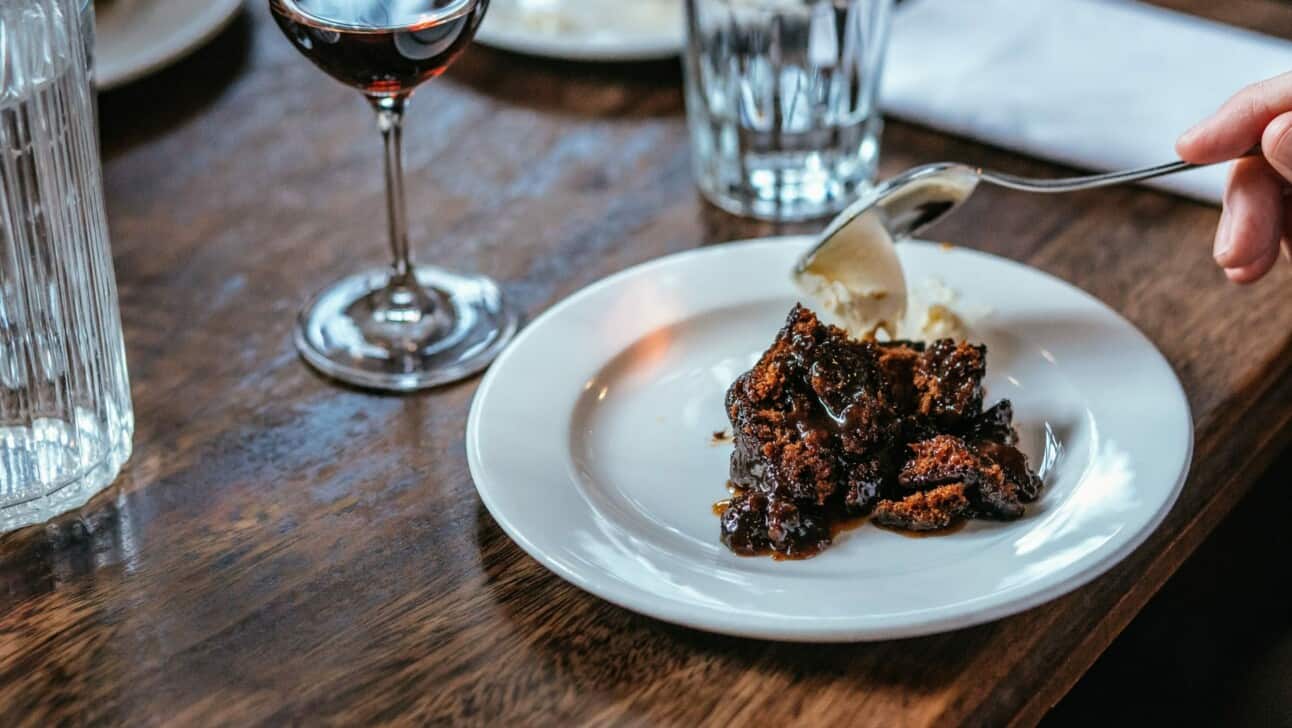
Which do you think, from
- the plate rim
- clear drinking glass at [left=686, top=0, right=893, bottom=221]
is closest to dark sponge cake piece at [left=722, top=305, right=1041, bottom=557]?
clear drinking glass at [left=686, top=0, right=893, bottom=221]

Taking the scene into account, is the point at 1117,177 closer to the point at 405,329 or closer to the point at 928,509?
the point at 928,509

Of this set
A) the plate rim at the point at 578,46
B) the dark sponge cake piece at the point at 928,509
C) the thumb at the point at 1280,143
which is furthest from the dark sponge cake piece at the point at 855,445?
the plate rim at the point at 578,46

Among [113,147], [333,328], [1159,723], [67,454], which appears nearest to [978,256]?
[1159,723]

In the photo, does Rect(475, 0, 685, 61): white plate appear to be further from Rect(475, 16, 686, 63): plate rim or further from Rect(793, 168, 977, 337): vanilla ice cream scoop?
Rect(793, 168, 977, 337): vanilla ice cream scoop

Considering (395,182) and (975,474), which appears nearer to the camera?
(975,474)

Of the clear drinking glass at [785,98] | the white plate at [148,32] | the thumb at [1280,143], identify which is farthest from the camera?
the white plate at [148,32]

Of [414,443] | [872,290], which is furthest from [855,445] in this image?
[414,443]

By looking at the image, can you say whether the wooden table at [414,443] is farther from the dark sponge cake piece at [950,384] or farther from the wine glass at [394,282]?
the dark sponge cake piece at [950,384]
